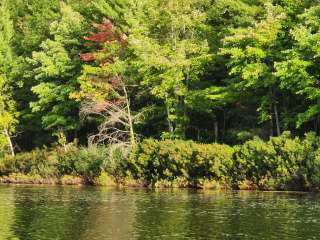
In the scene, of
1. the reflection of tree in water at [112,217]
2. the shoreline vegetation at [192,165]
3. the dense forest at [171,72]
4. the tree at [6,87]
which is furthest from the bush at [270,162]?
the tree at [6,87]

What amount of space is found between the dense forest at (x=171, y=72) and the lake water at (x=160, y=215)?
27.5 feet

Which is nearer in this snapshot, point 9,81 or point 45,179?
point 45,179

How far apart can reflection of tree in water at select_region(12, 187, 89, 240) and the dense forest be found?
1056 centimetres

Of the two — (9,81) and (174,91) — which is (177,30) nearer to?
(174,91)

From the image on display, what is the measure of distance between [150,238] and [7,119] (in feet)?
152

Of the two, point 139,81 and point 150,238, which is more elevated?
point 139,81

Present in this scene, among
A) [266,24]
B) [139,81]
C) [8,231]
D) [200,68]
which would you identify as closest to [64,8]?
[139,81]

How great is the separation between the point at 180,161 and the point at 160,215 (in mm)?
16379

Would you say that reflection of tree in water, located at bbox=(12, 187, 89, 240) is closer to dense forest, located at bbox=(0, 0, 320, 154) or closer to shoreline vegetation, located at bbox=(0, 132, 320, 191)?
shoreline vegetation, located at bbox=(0, 132, 320, 191)

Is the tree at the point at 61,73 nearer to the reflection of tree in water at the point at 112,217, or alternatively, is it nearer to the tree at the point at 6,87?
the tree at the point at 6,87

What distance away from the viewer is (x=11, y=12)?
268 ft

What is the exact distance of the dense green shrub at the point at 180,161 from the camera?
45.3m

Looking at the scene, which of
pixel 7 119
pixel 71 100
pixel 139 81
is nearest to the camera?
pixel 139 81

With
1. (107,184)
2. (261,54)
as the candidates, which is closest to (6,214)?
(107,184)
